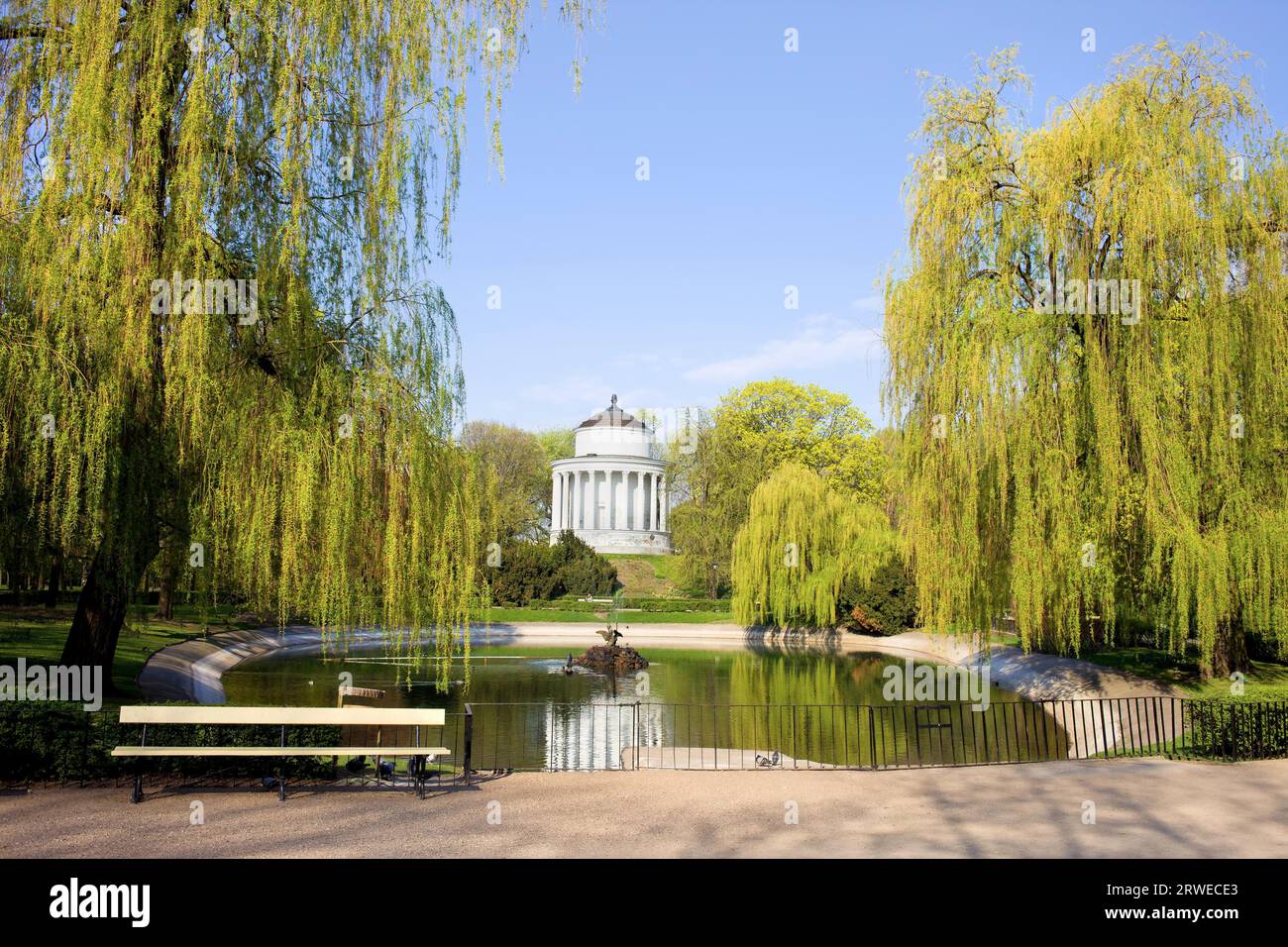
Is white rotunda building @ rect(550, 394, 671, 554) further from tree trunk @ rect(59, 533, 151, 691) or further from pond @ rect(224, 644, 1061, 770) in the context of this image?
tree trunk @ rect(59, 533, 151, 691)

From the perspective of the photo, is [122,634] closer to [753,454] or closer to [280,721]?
[280,721]

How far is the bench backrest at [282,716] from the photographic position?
32.0 feet

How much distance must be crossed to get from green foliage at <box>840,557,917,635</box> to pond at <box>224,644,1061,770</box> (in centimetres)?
379

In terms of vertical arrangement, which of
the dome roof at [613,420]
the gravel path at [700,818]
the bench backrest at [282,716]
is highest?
the dome roof at [613,420]

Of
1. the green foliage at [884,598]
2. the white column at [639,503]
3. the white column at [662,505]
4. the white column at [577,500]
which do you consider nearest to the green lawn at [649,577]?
the white column at [639,503]

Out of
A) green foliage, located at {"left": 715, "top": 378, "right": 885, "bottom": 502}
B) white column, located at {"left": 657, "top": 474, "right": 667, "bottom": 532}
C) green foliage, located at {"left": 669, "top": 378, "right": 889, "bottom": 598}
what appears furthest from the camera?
white column, located at {"left": 657, "top": 474, "right": 667, "bottom": 532}

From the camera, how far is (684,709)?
2294cm

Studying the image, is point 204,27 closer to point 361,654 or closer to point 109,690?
point 109,690

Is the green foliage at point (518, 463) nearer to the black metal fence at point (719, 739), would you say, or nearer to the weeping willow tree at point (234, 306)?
the black metal fence at point (719, 739)

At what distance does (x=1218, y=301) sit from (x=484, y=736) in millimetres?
15903

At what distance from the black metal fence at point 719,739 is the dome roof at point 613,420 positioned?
60772 mm

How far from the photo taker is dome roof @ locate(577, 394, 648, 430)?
84000 mm

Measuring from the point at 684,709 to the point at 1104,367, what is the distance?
38.7ft

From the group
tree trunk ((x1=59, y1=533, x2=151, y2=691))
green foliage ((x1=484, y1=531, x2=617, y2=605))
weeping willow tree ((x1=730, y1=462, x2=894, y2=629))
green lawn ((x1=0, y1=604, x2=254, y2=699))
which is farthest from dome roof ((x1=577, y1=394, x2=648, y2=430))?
tree trunk ((x1=59, y1=533, x2=151, y2=691))
